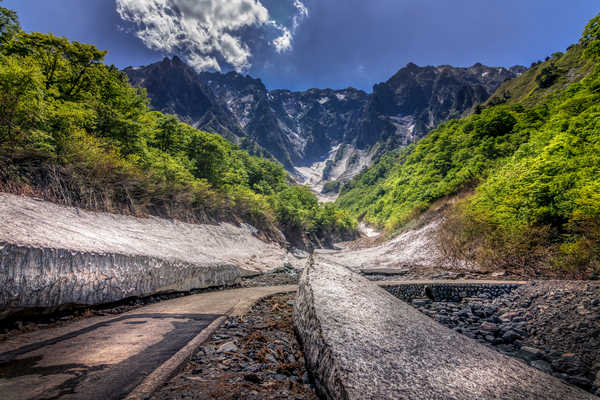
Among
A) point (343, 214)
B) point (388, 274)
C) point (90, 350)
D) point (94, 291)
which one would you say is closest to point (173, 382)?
Result: point (90, 350)

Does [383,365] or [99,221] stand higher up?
[99,221]

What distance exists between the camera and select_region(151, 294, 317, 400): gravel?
7.20 ft

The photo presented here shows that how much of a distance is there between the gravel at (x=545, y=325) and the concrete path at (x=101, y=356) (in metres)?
5.94

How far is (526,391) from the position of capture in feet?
6.73

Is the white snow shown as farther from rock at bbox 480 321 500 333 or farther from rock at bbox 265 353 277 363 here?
rock at bbox 480 321 500 333

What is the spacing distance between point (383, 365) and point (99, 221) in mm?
11238

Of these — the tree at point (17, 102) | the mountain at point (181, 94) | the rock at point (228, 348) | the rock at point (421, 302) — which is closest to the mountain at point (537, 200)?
the rock at point (421, 302)

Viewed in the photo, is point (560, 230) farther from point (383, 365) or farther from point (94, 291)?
point (94, 291)

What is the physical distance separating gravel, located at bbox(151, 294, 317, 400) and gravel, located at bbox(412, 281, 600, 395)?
433 centimetres

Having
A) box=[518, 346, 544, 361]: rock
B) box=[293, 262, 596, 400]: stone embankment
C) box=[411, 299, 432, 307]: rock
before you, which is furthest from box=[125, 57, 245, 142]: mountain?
box=[518, 346, 544, 361]: rock

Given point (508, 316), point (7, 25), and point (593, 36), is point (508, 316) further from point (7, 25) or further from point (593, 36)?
point (7, 25)

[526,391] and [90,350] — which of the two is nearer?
[526,391]

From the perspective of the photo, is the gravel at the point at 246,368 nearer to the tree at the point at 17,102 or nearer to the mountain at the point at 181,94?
the tree at the point at 17,102

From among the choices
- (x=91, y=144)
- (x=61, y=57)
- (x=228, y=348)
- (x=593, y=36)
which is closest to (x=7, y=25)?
(x=61, y=57)
